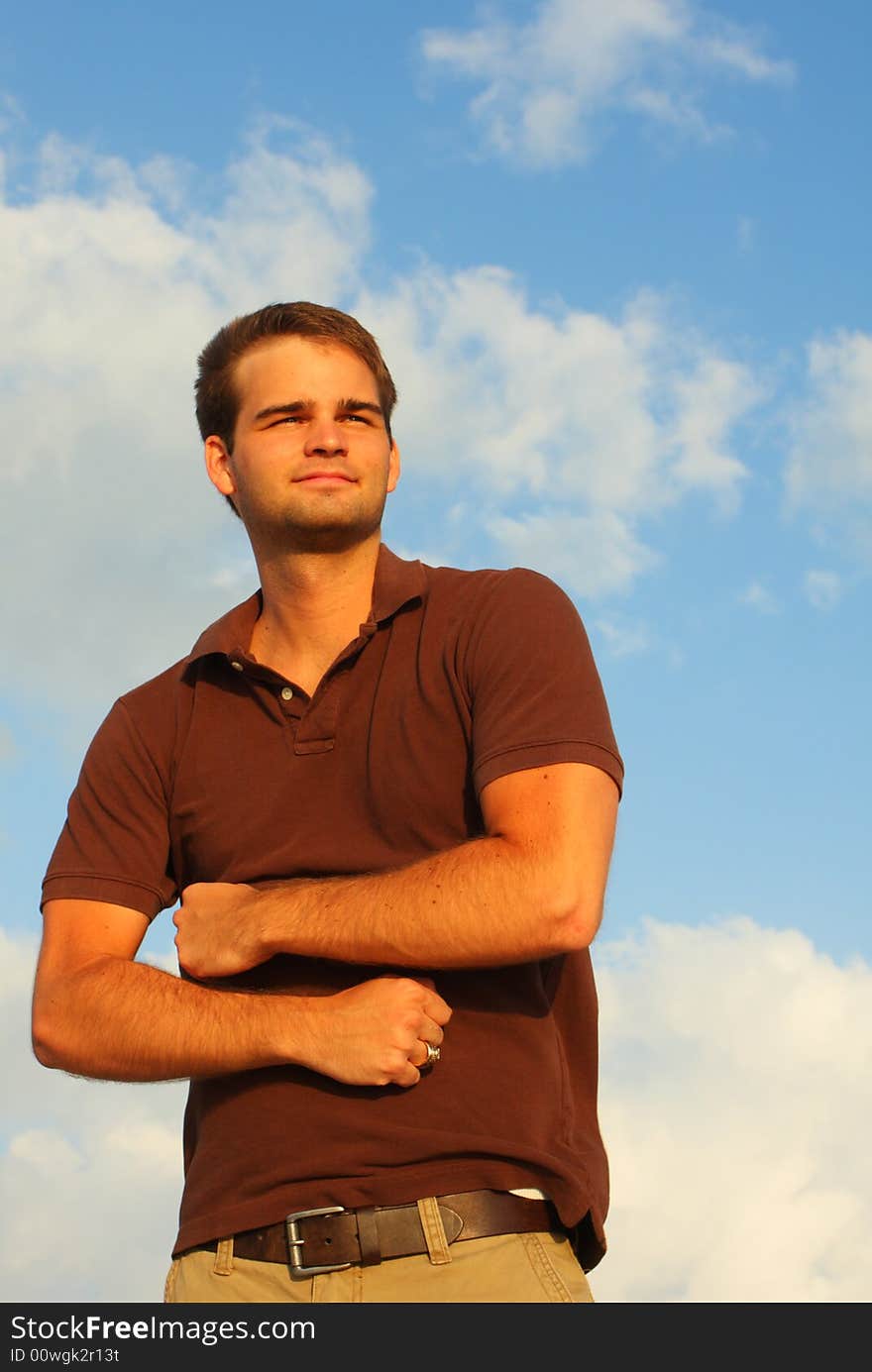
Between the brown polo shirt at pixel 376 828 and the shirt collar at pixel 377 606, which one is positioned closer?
the brown polo shirt at pixel 376 828

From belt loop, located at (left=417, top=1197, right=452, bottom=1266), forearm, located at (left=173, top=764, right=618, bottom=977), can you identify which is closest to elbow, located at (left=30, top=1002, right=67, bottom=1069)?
forearm, located at (left=173, top=764, right=618, bottom=977)

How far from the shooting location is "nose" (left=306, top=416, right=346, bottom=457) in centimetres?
495

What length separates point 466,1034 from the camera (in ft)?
13.4

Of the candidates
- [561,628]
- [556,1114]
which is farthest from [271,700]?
[556,1114]

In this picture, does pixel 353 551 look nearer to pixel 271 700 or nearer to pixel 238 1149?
pixel 271 700

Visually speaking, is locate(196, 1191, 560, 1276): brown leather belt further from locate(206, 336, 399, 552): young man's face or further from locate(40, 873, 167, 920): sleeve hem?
locate(206, 336, 399, 552): young man's face

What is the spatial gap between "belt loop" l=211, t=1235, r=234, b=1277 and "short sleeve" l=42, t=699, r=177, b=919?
1.09 metres

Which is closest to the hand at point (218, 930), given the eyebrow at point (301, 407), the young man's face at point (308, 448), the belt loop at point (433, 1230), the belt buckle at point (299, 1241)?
the belt buckle at point (299, 1241)

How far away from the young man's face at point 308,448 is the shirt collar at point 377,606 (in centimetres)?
17

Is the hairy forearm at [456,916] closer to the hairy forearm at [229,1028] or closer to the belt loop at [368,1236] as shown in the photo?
the hairy forearm at [229,1028]

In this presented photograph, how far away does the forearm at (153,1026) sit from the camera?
400 cm

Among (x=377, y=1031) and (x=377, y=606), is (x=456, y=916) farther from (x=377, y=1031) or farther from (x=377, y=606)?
(x=377, y=606)

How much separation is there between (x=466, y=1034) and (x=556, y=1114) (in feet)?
1.24
